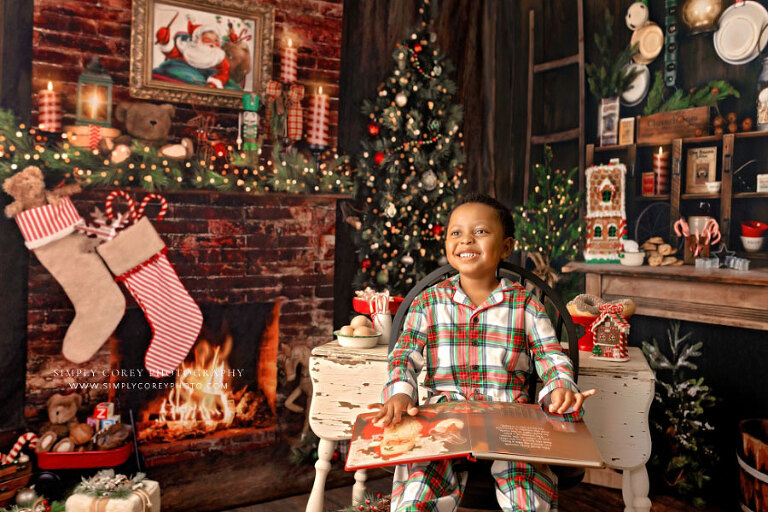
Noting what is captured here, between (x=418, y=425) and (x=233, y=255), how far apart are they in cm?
187

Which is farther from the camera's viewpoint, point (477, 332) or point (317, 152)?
point (317, 152)

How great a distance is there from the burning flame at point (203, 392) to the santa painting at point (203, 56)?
1.36 meters

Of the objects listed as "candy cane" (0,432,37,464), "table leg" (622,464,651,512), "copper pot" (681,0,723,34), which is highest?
"copper pot" (681,0,723,34)

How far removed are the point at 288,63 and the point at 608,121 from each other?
1842mm

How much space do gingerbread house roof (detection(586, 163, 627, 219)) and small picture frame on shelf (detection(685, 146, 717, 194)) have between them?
1.09ft

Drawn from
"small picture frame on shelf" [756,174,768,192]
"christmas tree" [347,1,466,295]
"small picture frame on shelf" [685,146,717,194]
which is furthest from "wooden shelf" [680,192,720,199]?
"christmas tree" [347,1,466,295]

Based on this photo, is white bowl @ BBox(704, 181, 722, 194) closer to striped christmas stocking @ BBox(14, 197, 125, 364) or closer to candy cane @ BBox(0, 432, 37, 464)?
striped christmas stocking @ BBox(14, 197, 125, 364)

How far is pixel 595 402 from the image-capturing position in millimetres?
2223

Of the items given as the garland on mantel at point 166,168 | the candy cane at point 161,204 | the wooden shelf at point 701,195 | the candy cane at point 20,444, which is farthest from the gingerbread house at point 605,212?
the candy cane at point 20,444

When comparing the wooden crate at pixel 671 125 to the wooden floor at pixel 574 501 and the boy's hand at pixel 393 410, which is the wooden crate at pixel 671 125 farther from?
the boy's hand at pixel 393 410

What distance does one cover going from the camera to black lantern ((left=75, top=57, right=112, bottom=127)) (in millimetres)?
2867

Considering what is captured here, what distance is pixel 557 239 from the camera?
12.2ft

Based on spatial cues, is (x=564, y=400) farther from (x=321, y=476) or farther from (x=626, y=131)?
(x=626, y=131)

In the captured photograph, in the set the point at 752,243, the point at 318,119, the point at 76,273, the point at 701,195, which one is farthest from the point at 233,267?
the point at 752,243
